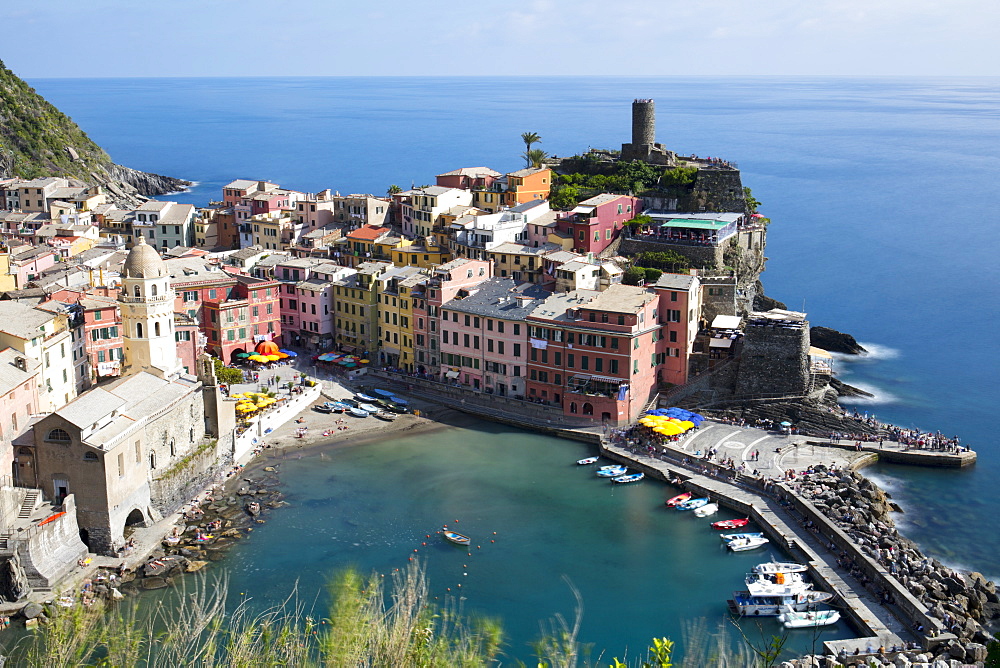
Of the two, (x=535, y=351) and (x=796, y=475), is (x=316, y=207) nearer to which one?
(x=535, y=351)

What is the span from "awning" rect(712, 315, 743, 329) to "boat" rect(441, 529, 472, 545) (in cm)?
2628

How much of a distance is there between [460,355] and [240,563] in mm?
23869

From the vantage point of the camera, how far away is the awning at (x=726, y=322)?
65.4 meters

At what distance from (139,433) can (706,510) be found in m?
25.8

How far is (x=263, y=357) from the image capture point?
67.5 m

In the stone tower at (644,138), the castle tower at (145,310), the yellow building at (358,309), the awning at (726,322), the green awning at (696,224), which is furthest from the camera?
the stone tower at (644,138)

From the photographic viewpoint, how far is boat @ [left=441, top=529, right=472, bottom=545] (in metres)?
45.7

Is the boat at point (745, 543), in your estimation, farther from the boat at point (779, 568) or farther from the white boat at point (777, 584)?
the white boat at point (777, 584)

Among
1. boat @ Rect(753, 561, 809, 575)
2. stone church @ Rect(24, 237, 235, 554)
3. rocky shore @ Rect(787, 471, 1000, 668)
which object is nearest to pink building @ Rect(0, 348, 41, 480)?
stone church @ Rect(24, 237, 235, 554)

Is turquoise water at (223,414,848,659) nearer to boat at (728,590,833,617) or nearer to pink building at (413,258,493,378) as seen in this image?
A: boat at (728,590,833,617)

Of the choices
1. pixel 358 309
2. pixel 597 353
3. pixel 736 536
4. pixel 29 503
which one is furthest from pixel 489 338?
pixel 29 503

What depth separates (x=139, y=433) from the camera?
45.3 metres

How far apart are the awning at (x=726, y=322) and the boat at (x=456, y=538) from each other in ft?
86.2

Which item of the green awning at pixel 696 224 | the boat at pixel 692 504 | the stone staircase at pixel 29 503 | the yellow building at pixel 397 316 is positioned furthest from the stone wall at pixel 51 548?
the green awning at pixel 696 224
